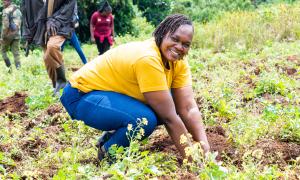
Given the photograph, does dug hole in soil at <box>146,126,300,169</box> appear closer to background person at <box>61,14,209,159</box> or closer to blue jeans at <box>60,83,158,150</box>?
background person at <box>61,14,209,159</box>

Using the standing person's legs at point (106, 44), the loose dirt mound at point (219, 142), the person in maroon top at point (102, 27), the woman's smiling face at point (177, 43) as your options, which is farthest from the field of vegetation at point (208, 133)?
the standing person's legs at point (106, 44)

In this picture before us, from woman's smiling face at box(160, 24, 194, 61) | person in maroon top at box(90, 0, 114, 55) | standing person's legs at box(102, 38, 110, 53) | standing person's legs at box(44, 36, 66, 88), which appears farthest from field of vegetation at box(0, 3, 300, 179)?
standing person's legs at box(102, 38, 110, 53)

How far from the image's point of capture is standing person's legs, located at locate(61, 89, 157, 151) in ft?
11.1

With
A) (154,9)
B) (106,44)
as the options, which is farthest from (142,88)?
(154,9)

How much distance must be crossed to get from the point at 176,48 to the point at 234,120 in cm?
144

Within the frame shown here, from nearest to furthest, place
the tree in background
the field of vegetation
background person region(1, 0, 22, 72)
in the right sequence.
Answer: the field of vegetation → background person region(1, 0, 22, 72) → the tree in background

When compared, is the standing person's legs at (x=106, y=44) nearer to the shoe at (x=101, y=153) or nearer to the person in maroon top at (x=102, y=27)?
the person in maroon top at (x=102, y=27)

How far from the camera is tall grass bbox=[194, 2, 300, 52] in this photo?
10594 mm

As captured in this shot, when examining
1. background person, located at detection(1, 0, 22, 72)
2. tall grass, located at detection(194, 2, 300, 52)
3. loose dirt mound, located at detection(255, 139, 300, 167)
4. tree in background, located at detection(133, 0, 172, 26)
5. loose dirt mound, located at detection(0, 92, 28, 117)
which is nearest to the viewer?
loose dirt mound, located at detection(255, 139, 300, 167)

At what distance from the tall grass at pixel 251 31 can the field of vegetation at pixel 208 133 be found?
4.59 feet

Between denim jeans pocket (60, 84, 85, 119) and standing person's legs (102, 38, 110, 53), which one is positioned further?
standing person's legs (102, 38, 110, 53)

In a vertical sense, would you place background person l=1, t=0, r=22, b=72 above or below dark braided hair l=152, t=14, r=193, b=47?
below

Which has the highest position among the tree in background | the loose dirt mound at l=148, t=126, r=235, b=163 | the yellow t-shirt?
the yellow t-shirt

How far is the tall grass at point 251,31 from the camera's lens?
34.8ft
